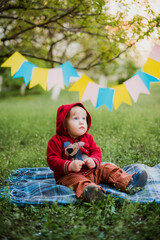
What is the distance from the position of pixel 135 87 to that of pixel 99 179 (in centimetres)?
140

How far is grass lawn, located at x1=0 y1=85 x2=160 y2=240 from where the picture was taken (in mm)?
2033

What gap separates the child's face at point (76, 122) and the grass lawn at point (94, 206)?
90 centimetres

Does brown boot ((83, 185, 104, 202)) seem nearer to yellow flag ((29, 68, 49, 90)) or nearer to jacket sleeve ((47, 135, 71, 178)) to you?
jacket sleeve ((47, 135, 71, 178))

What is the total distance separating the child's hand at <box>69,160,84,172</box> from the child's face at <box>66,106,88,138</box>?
0.42 metres

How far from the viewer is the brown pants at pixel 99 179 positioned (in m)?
2.68

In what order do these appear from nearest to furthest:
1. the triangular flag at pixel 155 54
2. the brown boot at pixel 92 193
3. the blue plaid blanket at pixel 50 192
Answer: the brown boot at pixel 92 193 < the blue plaid blanket at pixel 50 192 < the triangular flag at pixel 155 54

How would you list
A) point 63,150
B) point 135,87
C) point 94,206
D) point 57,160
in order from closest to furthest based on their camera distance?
point 94,206, point 57,160, point 63,150, point 135,87

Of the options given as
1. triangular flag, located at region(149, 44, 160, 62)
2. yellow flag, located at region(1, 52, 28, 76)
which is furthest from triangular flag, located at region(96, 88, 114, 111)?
yellow flag, located at region(1, 52, 28, 76)

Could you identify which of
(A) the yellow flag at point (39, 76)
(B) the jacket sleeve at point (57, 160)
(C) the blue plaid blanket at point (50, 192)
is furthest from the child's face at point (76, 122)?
(C) the blue plaid blanket at point (50, 192)

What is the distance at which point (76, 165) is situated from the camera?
109 inches

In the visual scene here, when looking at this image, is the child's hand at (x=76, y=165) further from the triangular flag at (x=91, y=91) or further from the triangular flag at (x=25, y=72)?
the triangular flag at (x=25, y=72)

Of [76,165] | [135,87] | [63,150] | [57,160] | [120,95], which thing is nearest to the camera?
[76,165]

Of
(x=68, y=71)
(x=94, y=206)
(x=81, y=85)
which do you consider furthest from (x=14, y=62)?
(x=94, y=206)

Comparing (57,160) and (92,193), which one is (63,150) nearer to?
(57,160)
